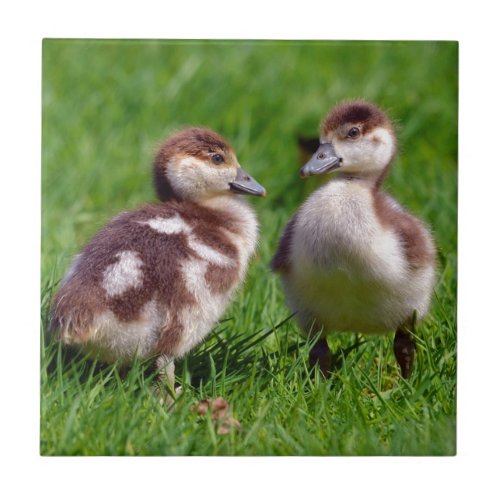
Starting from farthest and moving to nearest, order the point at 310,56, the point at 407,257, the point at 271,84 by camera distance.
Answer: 1. the point at 271,84
2. the point at 310,56
3. the point at 407,257

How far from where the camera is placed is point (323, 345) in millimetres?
3414

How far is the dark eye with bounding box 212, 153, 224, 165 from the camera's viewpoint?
10.8 ft

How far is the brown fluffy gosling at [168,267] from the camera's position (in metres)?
3.05

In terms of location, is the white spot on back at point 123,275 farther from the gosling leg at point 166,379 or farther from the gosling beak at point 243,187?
the gosling beak at point 243,187

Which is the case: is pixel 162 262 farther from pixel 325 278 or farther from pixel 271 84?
pixel 271 84

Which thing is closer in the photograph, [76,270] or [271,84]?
[76,270]

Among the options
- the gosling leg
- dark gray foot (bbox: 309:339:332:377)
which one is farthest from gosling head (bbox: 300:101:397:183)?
the gosling leg

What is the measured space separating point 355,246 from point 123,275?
65 cm

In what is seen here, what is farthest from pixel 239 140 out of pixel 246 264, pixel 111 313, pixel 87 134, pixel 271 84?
pixel 111 313

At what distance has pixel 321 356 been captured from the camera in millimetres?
3400

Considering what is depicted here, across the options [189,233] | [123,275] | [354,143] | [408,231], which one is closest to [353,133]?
[354,143]

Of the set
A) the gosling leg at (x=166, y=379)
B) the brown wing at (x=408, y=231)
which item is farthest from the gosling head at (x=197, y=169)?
the gosling leg at (x=166, y=379)

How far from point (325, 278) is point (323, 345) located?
287 millimetres

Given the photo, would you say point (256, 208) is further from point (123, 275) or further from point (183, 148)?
point (123, 275)
